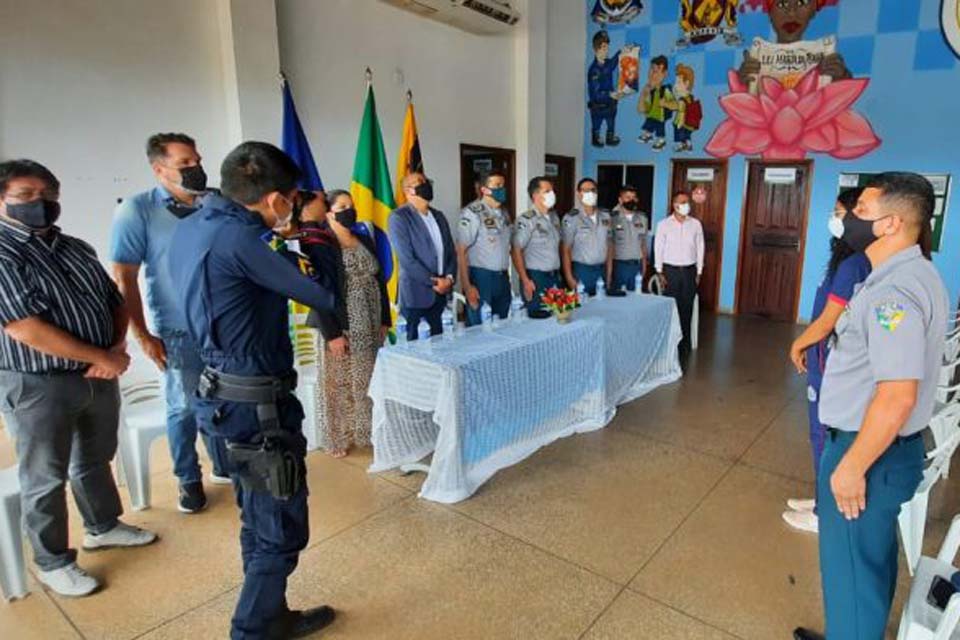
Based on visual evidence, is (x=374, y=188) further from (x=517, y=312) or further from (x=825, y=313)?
(x=825, y=313)

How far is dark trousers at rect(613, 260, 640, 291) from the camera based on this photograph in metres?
5.30

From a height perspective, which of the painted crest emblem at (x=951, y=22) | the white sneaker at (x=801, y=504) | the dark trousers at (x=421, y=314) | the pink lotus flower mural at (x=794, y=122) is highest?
the painted crest emblem at (x=951, y=22)

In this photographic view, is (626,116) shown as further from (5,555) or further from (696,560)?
(5,555)

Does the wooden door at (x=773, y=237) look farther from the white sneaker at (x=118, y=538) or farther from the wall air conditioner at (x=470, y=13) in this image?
the white sneaker at (x=118, y=538)

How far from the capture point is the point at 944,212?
564 centimetres

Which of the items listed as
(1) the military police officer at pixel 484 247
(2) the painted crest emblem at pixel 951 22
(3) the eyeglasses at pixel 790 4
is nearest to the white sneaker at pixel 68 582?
(1) the military police officer at pixel 484 247

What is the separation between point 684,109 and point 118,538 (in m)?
6.60

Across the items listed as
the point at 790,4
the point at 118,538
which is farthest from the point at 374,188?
the point at 790,4

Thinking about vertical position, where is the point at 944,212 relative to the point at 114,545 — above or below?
above

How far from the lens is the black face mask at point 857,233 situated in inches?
78.1

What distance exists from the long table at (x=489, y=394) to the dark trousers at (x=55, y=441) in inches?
45.2

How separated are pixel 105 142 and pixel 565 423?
10.5ft

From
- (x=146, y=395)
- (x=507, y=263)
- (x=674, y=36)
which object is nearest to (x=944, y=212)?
(x=674, y=36)

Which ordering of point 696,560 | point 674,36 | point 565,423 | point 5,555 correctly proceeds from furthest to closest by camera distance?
1. point 674,36
2. point 565,423
3. point 696,560
4. point 5,555
